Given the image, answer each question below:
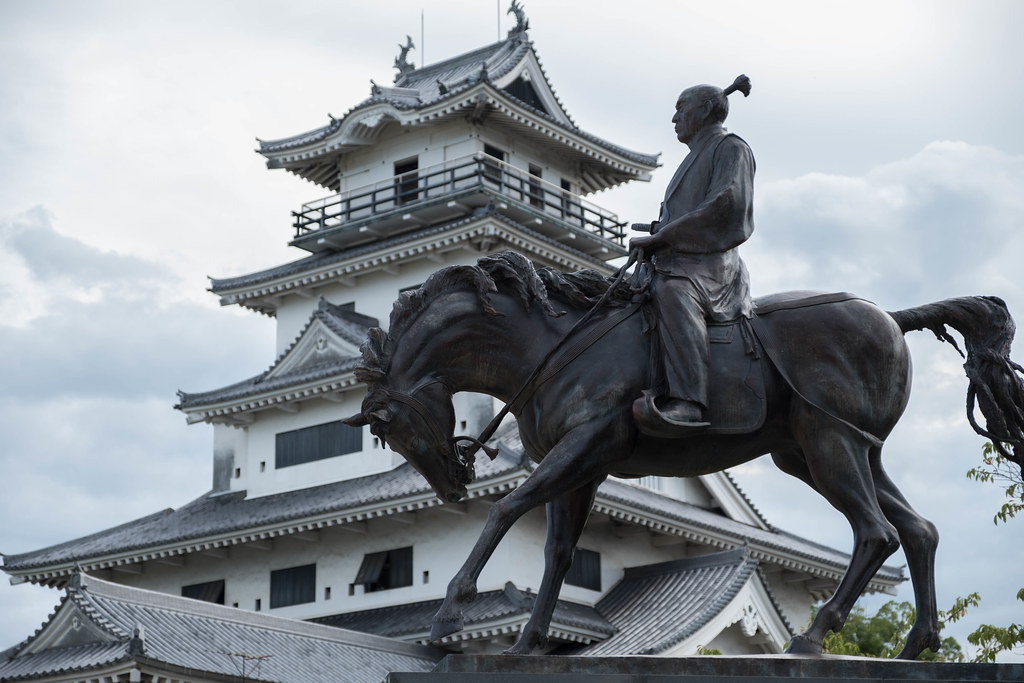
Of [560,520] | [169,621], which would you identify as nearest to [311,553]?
[169,621]

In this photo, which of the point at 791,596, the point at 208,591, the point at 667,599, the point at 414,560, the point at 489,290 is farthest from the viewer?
the point at 791,596

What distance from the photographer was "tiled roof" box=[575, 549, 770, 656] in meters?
28.7

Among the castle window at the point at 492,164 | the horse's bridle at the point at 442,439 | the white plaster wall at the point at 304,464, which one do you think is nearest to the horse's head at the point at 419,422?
the horse's bridle at the point at 442,439

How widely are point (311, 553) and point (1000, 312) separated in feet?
92.3

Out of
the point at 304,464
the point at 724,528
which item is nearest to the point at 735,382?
the point at 724,528

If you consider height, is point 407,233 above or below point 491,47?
below

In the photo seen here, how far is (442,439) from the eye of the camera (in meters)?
7.43

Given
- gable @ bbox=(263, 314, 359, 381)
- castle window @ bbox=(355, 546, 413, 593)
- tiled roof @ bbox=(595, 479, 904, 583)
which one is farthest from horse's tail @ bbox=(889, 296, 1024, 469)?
gable @ bbox=(263, 314, 359, 381)

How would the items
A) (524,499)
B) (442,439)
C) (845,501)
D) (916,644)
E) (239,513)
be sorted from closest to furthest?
(524,499) < (916,644) < (845,501) < (442,439) < (239,513)

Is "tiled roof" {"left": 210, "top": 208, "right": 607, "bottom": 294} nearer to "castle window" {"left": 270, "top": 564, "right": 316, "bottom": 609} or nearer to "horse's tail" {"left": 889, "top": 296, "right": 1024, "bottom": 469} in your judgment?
"castle window" {"left": 270, "top": 564, "right": 316, "bottom": 609}

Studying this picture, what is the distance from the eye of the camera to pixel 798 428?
7320 millimetres

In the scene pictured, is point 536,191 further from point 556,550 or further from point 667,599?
point 556,550

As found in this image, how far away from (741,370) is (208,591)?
1188 inches

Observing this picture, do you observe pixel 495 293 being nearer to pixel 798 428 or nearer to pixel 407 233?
pixel 798 428
